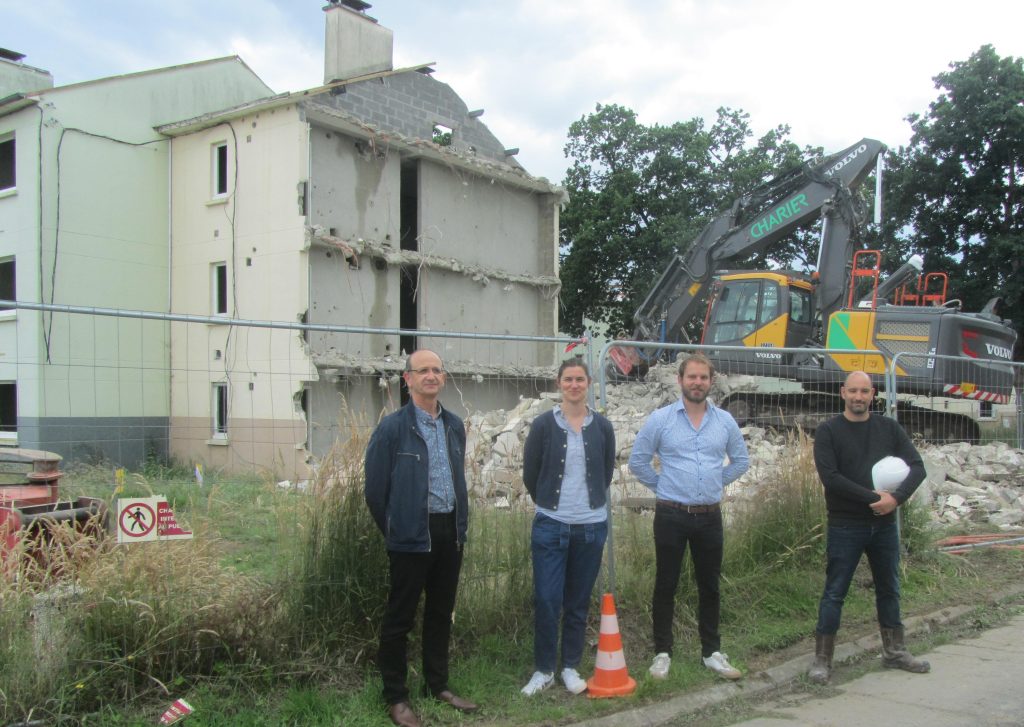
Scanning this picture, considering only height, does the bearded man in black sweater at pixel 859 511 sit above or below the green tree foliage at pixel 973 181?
below

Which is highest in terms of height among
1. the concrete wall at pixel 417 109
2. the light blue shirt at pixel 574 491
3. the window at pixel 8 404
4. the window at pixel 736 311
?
the concrete wall at pixel 417 109

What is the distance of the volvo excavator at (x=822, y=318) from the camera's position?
41.1 ft

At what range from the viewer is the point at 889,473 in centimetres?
518

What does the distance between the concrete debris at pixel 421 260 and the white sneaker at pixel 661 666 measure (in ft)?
44.2

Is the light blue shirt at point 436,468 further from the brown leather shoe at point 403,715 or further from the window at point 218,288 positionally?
the window at point 218,288

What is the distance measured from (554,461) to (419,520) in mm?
922

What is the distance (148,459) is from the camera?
5453 mm

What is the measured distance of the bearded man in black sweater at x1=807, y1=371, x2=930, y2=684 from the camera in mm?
5203

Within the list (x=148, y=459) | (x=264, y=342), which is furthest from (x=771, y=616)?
(x=264, y=342)

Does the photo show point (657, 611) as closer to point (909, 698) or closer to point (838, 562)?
point (838, 562)

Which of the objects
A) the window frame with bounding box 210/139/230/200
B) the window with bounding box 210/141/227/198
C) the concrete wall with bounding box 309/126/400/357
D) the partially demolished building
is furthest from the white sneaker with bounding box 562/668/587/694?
the window with bounding box 210/141/227/198

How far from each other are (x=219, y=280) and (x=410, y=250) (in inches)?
172

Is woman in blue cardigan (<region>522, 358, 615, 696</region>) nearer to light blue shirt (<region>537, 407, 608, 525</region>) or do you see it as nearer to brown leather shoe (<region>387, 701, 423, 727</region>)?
light blue shirt (<region>537, 407, 608, 525</region>)

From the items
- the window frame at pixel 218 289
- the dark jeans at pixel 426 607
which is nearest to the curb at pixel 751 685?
the dark jeans at pixel 426 607
